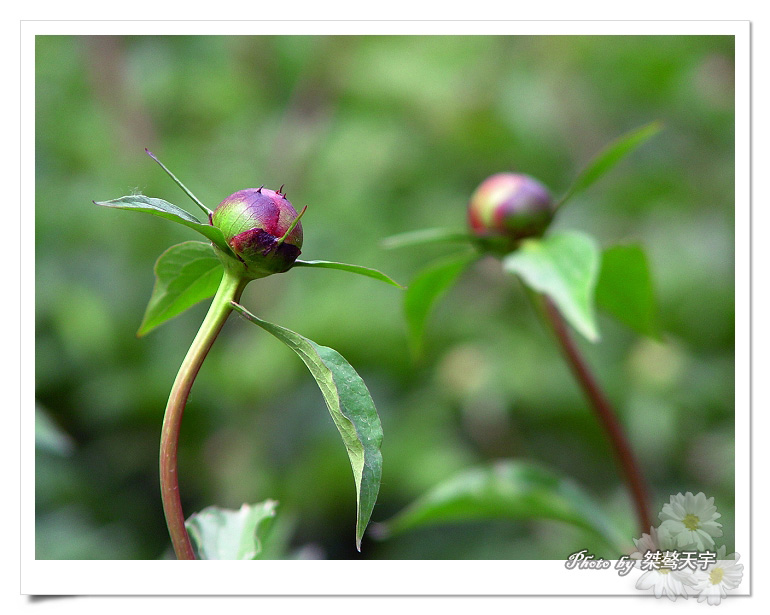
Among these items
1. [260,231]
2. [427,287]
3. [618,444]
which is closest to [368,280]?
[427,287]

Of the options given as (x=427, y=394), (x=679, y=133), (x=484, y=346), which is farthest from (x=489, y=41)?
(x=427, y=394)

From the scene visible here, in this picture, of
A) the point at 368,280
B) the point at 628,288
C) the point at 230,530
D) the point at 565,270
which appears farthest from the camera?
the point at 368,280

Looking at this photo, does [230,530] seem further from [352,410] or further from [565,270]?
[565,270]

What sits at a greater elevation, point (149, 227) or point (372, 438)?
point (149, 227)

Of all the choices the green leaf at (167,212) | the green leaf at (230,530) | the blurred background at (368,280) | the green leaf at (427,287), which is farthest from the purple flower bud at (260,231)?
the blurred background at (368,280)

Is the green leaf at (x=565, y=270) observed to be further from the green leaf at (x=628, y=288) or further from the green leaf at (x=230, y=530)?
the green leaf at (x=230, y=530)

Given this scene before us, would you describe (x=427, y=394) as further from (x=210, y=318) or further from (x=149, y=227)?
(x=210, y=318)
